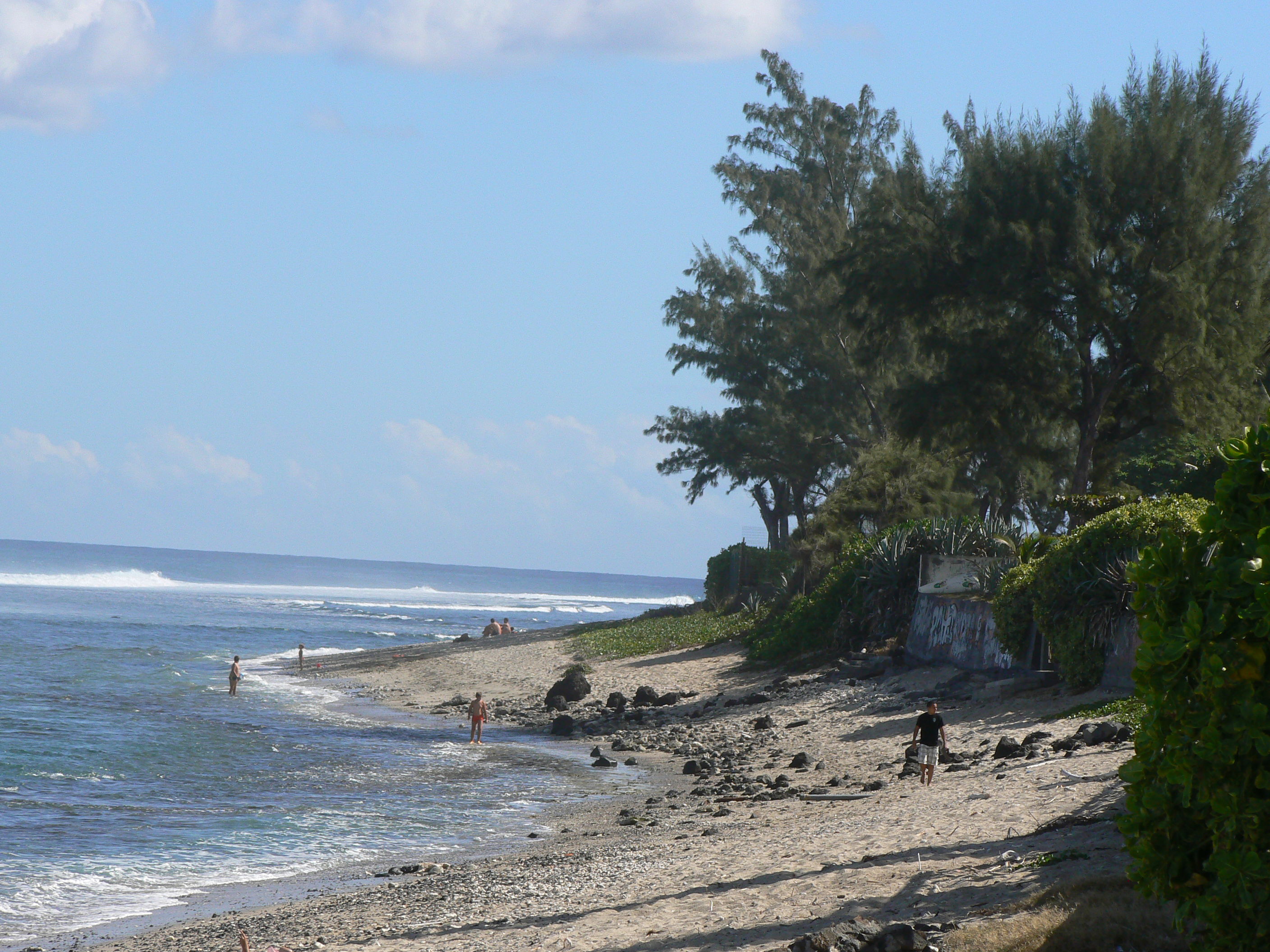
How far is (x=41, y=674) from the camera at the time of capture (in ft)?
126

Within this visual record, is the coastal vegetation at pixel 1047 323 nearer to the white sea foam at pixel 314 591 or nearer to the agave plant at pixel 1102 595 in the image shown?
the agave plant at pixel 1102 595

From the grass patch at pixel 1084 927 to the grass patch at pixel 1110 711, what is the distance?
23.9 feet

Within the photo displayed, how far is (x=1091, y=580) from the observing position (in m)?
17.9

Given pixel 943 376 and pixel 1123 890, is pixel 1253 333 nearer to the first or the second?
pixel 943 376

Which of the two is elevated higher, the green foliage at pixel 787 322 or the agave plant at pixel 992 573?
the green foliage at pixel 787 322

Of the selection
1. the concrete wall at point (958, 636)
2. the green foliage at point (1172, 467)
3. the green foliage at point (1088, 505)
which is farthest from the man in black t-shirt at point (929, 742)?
the green foliage at point (1172, 467)

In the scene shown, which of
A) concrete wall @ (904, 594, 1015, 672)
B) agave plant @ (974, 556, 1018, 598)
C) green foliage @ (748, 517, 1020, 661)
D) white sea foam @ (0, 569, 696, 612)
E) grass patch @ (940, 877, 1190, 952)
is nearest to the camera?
grass patch @ (940, 877, 1190, 952)

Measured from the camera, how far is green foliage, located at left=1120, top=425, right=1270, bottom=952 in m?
4.66

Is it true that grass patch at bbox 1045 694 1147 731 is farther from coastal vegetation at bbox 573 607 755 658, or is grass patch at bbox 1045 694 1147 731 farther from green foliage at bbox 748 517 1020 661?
coastal vegetation at bbox 573 607 755 658

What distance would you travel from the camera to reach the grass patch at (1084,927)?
615 centimetres

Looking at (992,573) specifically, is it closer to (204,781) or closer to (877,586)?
(877,586)

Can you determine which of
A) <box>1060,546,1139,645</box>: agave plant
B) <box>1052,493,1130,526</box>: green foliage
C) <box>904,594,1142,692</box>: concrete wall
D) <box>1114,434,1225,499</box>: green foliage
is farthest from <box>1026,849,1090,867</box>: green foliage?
<box>1114,434,1225,499</box>: green foliage

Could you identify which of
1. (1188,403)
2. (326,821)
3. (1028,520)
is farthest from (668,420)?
(326,821)

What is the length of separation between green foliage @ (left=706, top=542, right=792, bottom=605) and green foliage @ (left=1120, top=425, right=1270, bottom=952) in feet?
102
